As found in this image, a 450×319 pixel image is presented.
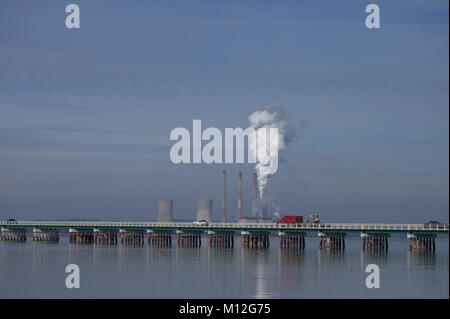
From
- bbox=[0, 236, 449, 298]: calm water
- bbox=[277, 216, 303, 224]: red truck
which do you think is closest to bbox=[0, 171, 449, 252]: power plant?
bbox=[277, 216, 303, 224]: red truck

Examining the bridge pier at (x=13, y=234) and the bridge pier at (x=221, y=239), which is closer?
the bridge pier at (x=221, y=239)

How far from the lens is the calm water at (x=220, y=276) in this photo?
233ft

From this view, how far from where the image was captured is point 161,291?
7162 cm

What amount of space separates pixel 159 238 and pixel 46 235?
102 feet

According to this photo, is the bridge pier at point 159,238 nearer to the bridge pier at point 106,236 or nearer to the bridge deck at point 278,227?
the bridge deck at point 278,227

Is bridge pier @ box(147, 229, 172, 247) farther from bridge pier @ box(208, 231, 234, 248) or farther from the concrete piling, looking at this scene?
the concrete piling

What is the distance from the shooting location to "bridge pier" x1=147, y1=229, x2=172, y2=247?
154 m

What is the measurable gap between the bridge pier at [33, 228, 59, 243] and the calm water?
55097 millimetres

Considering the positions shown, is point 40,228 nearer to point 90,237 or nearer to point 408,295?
point 90,237

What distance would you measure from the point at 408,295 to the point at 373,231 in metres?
57.7

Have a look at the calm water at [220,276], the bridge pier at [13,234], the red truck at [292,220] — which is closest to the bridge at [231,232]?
the bridge pier at [13,234]

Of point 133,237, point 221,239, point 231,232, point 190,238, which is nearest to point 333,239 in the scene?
point 231,232

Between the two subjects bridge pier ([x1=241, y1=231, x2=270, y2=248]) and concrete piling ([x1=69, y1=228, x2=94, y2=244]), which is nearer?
bridge pier ([x1=241, y1=231, x2=270, y2=248])
